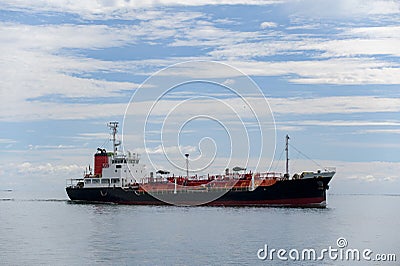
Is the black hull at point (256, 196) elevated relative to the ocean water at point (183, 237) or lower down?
elevated

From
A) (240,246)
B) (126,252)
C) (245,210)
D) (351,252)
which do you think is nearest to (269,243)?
(240,246)

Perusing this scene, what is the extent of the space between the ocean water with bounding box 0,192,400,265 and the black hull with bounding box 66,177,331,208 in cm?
435

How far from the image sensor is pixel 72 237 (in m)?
42.6

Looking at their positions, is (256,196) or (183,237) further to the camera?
(256,196)

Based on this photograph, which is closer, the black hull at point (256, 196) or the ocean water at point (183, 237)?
the ocean water at point (183, 237)

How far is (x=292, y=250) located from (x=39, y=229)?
21.9m

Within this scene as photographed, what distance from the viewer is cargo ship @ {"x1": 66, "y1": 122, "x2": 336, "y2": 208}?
6638 centimetres

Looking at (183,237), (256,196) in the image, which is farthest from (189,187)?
(183,237)

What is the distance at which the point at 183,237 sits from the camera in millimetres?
41500

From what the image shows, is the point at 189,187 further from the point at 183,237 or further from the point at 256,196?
the point at 183,237

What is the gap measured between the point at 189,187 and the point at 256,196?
9.32 meters

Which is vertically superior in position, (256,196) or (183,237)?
(256,196)

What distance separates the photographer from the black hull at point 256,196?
6569cm

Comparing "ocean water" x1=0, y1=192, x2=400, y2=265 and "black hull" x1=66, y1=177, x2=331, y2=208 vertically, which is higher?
"black hull" x1=66, y1=177, x2=331, y2=208
